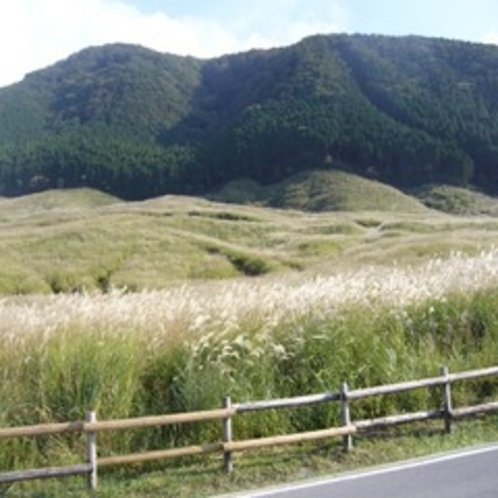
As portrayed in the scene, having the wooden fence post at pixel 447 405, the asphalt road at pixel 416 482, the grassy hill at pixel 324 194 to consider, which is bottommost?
the asphalt road at pixel 416 482

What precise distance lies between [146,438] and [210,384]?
983 millimetres

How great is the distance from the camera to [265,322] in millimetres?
11609

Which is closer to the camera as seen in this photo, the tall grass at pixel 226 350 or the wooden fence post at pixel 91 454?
the wooden fence post at pixel 91 454

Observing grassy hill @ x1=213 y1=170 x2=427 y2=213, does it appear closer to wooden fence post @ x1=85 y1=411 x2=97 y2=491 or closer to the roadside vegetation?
the roadside vegetation

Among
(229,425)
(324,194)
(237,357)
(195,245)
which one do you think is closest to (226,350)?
(237,357)

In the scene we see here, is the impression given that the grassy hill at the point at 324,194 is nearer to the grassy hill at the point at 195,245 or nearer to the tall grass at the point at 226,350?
the grassy hill at the point at 195,245

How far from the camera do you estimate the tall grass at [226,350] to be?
31.9ft

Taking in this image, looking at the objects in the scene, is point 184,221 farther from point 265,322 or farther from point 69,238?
point 265,322

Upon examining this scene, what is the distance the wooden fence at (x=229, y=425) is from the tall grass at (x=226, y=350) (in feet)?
1.39

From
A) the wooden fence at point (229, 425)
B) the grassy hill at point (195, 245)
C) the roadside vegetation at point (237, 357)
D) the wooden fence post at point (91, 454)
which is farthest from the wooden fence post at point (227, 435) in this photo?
the grassy hill at point (195, 245)

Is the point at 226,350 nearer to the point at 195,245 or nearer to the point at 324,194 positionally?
the point at 195,245

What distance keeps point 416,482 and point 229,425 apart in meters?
2.05

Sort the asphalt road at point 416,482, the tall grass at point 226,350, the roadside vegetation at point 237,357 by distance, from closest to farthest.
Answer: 1. the asphalt road at point 416,482
2. the roadside vegetation at point 237,357
3. the tall grass at point 226,350

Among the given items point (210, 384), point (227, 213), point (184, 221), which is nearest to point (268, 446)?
point (210, 384)
